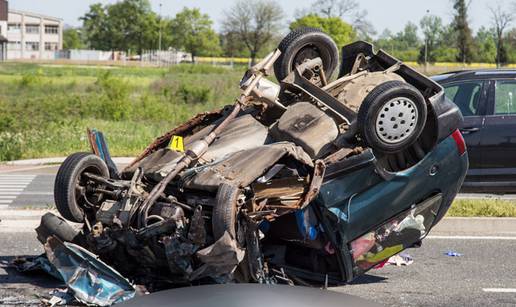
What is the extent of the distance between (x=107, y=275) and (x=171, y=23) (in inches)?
4714

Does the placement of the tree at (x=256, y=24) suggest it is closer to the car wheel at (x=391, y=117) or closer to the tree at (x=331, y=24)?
the tree at (x=331, y=24)

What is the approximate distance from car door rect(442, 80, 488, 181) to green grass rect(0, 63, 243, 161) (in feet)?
32.8

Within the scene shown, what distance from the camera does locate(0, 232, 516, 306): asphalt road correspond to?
7.37 m

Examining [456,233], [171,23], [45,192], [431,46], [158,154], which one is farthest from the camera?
[171,23]

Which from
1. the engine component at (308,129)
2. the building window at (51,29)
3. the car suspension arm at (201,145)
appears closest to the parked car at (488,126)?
the car suspension arm at (201,145)

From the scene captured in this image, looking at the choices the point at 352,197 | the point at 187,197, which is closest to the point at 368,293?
the point at 352,197

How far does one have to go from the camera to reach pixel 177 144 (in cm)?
736

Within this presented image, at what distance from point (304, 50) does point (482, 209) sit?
3761 mm

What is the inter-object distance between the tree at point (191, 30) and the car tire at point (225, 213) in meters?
118

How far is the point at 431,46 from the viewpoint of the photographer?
3570 inches

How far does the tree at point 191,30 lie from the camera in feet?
405

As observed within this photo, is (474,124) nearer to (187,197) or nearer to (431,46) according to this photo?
(187,197)

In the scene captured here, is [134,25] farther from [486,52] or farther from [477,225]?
[477,225]

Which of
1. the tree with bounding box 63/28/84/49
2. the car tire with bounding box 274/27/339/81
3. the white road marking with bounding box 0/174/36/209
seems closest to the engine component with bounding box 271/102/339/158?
the car tire with bounding box 274/27/339/81
